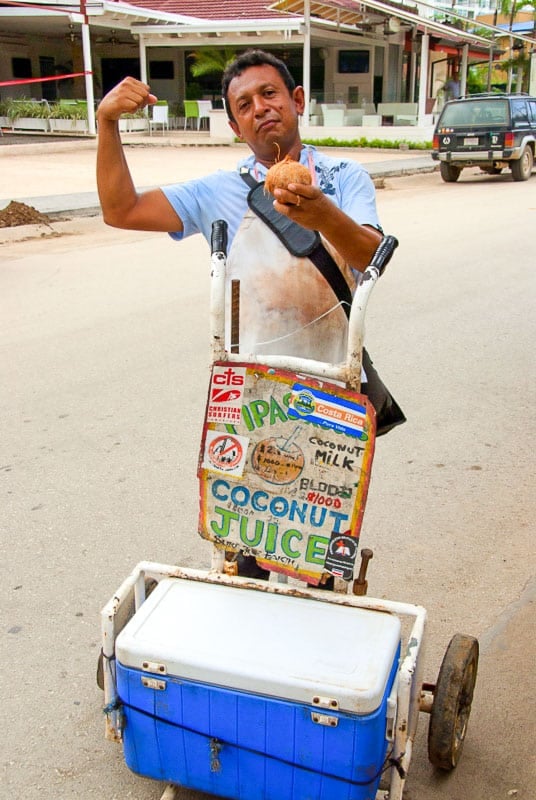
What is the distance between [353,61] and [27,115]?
1327 cm

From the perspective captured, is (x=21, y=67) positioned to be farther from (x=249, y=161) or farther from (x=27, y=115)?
(x=249, y=161)

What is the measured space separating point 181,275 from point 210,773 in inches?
292

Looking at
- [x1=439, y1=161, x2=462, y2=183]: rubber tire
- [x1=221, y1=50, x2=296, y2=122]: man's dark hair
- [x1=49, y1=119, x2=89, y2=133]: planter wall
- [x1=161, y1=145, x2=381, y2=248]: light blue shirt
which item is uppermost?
[x1=49, y1=119, x2=89, y2=133]: planter wall

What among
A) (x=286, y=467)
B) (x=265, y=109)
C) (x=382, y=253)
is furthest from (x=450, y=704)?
(x=265, y=109)

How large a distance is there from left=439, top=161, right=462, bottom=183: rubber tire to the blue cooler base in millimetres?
18292

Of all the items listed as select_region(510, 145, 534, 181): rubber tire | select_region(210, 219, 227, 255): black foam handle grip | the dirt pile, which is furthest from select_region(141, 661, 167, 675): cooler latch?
select_region(510, 145, 534, 181): rubber tire

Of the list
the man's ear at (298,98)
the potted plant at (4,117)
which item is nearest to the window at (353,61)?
the potted plant at (4,117)

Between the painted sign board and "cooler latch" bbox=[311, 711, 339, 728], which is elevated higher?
the painted sign board

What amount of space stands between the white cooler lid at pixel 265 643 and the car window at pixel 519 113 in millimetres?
18175

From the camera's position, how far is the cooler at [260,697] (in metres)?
2.03

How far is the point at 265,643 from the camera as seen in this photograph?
2.18m

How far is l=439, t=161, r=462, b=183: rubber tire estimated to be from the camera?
1919 centimetres

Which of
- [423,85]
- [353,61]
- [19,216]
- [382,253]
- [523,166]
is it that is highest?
[353,61]

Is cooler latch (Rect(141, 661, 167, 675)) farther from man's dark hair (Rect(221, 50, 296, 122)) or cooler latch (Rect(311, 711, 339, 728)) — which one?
man's dark hair (Rect(221, 50, 296, 122))
